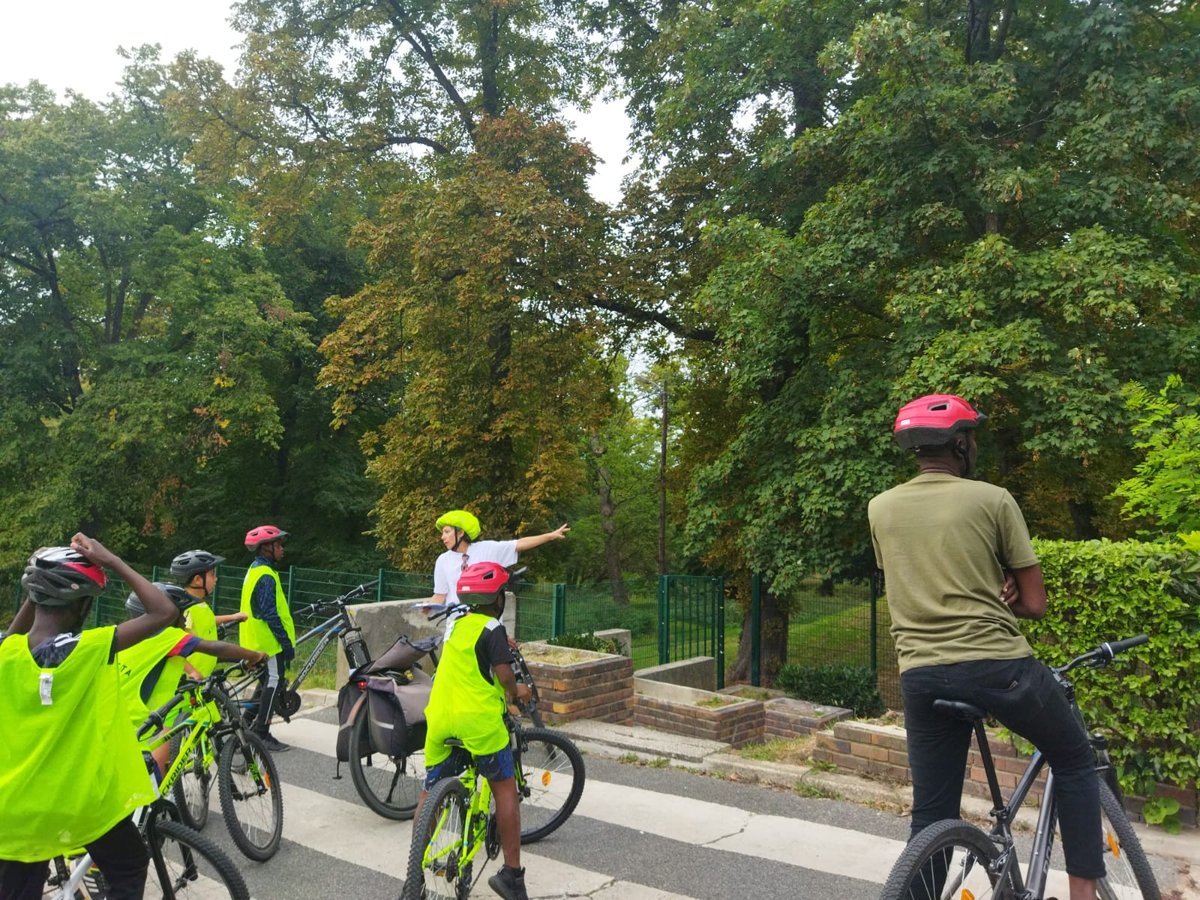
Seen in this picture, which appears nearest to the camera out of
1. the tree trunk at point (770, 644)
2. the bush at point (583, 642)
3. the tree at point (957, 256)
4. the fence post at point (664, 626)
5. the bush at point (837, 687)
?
the tree at point (957, 256)

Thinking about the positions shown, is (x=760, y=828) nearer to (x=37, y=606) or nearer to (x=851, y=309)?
(x=37, y=606)

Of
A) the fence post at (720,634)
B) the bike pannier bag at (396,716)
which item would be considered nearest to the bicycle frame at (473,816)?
the bike pannier bag at (396,716)

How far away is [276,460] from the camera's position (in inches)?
1208

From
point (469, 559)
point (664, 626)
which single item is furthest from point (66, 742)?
point (664, 626)

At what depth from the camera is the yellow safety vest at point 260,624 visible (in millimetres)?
6758

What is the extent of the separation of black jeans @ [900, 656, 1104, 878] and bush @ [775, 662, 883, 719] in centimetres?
797

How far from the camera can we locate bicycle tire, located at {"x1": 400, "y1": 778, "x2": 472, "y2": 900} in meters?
3.78

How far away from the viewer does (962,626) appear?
3.08 meters

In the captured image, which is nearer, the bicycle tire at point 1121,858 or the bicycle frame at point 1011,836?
the bicycle frame at point 1011,836

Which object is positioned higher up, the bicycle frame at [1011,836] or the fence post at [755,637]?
the bicycle frame at [1011,836]

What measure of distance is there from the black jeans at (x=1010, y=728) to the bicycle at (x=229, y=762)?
3556mm

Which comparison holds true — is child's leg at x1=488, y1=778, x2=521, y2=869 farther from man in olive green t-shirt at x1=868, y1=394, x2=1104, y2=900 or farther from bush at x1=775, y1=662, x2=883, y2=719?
bush at x1=775, y1=662, x2=883, y2=719

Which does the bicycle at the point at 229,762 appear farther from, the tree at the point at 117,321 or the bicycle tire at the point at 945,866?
the tree at the point at 117,321

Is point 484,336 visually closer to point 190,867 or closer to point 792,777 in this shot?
point 792,777
